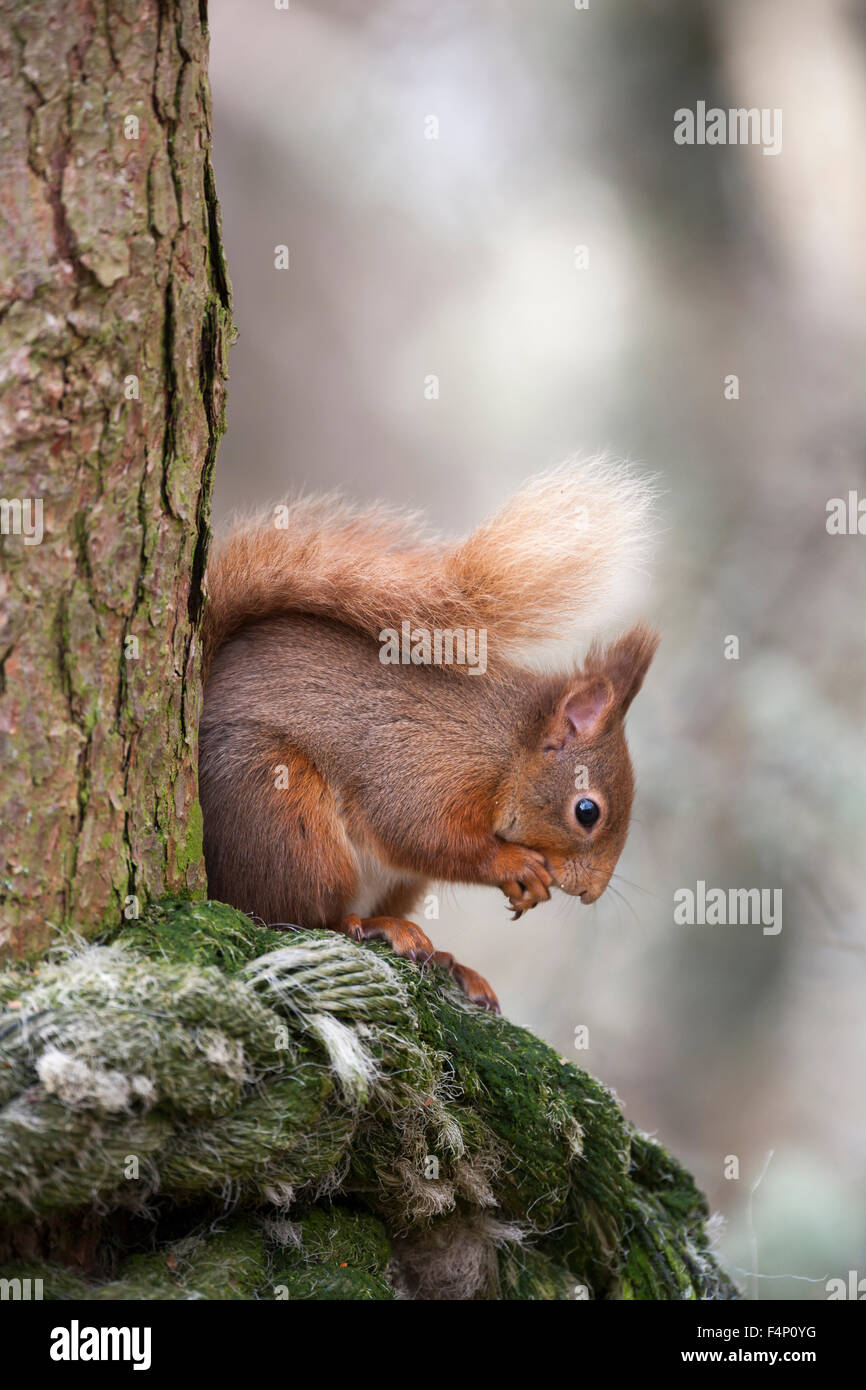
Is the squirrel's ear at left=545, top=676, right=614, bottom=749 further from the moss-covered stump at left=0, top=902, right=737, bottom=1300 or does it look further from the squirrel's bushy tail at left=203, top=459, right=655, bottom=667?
the moss-covered stump at left=0, top=902, right=737, bottom=1300

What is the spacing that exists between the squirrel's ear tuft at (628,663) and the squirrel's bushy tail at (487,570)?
24 cm

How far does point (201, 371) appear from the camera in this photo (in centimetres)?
95

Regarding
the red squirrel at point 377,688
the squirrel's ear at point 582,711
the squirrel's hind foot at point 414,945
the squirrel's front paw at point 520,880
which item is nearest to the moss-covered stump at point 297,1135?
the squirrel's hind foot at point 414,945

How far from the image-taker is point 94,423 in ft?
2.84

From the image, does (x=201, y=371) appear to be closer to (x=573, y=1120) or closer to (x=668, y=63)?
(x=573, y=1120)

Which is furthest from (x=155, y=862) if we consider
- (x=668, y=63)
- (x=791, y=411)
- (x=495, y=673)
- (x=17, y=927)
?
(x=668, y=63)

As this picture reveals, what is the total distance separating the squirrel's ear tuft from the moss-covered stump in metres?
0.52

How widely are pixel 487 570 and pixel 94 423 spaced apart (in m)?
0.51

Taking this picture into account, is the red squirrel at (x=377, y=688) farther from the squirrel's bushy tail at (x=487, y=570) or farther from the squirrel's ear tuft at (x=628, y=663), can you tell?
the squirrel's ear tuft at (x=628, y=663)

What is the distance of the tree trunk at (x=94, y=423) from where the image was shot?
2.76ft

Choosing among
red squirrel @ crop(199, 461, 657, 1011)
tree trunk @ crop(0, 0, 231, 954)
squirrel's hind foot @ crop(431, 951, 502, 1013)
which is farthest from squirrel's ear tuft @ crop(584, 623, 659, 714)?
tree trunk @ crop(0, 0, 231, 954)

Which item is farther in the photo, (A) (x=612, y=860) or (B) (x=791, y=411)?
(B) (x=791, y=411)

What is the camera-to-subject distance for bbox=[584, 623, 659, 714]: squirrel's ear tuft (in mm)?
1566

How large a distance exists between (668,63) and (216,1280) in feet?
7.08
